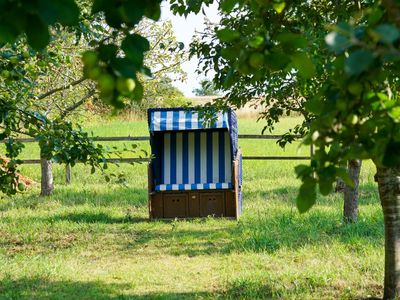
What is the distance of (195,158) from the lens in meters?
10.2

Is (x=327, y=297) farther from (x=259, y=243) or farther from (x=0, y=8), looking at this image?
(x=0, y=8)

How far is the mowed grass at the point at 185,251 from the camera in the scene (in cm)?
548

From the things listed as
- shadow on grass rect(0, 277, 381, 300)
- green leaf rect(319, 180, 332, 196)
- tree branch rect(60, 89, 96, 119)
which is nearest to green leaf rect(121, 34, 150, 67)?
green leaf rect(319, 180, 332, 196)

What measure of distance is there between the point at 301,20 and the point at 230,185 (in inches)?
205

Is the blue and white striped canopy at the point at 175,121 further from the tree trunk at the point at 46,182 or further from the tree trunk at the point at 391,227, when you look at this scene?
the tree trunk at the point at 391,227

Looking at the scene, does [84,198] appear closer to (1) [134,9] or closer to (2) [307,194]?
(2) [307,194]

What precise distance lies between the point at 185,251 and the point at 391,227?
2951 millimetres

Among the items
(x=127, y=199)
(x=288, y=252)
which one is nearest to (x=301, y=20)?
(x=288, y=252)

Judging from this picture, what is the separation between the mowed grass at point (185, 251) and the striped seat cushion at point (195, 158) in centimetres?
76

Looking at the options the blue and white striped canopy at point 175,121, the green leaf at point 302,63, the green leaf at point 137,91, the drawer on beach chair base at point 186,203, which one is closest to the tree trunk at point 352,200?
the blue and white striped canopy at point 175,121

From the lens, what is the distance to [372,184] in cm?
1318

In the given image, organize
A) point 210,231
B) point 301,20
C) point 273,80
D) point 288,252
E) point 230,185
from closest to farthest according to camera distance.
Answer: point 301,20, point 273,80, point 288,252, point 210,231, point 230,185

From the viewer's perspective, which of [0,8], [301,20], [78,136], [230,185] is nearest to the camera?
[0,8]

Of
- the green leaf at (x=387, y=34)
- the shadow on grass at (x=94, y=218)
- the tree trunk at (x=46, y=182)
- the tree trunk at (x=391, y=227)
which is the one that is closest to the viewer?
the green leaf at (x=387, y=34)
